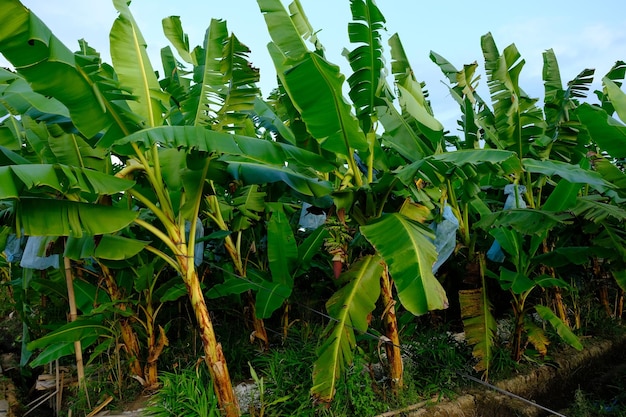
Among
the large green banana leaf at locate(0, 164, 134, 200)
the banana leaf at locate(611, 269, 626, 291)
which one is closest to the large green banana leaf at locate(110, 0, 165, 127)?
the large green banana leaf at locate(0, 164, 134, 200)

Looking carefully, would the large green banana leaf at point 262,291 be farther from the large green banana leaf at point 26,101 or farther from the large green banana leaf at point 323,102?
the large green banana leaf at point 26,101

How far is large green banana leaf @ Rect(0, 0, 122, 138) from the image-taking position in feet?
7.49

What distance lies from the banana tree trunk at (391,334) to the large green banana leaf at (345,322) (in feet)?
0.67

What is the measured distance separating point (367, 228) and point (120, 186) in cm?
158

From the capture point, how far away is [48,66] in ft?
8.05

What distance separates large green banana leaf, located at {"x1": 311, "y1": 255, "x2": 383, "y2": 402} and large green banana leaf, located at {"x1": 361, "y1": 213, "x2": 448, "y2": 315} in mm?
461

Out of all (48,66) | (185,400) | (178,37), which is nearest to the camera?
(48,66)

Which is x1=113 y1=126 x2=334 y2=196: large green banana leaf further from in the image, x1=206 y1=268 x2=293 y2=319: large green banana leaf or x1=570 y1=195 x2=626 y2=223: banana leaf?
x1=570 y1=195 x2=626 y2=223: banana leaf

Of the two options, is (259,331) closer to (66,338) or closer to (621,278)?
(66,338)

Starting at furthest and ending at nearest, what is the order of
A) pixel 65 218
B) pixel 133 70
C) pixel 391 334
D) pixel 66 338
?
pixel 66 338 < pixel 391 334 < pixel 133 70 < pixel 65 218

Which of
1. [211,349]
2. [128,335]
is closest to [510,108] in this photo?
[211,349]

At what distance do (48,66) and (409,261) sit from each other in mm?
2270

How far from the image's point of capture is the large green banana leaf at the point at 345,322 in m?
3.23

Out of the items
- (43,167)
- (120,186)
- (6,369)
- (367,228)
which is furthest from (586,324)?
(6,369)
